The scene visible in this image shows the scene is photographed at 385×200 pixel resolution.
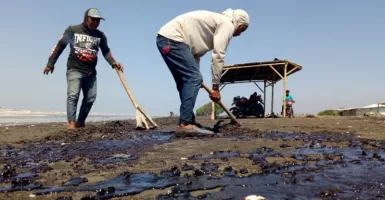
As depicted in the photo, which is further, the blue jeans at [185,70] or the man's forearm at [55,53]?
the man's forearm at [55,53]

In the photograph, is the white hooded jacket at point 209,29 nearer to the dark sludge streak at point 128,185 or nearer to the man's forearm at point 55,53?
the man's forearm at point 55,53

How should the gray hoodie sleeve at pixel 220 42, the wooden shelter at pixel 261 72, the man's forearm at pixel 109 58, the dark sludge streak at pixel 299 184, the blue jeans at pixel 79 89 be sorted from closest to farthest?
the dark sludge streak at pixel 299 184
the gray hoodie sleeve at pixel 220 42
the blue jeans at pixel 79 89
the man's forearm at pixel 109 58
the wooden shelter at pixel 261 72

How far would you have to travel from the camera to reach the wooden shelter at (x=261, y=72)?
16.2 m

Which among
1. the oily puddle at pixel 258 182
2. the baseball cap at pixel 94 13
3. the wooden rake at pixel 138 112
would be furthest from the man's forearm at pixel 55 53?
the oily puddle at pixel 258 182

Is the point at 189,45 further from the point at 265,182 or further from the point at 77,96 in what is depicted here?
the point at 265,182

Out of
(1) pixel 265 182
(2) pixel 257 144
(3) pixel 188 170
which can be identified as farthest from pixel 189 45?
(1) pixel 265 182

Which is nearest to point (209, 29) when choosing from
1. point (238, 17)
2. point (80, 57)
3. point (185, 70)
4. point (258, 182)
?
point (238, 17)

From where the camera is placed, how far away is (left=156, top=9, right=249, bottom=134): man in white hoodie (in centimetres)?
485

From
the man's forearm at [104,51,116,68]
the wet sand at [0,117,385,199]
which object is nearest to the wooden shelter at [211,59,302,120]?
the man's forearm at [104,51,116,68]

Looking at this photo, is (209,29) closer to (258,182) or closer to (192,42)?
(192,42)

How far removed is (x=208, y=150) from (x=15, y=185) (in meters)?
1.84

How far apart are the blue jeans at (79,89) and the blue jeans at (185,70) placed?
2230 mm

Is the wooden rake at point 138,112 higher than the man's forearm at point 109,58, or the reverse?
the man's forearm at point 109,58

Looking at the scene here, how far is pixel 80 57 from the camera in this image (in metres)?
6.50
